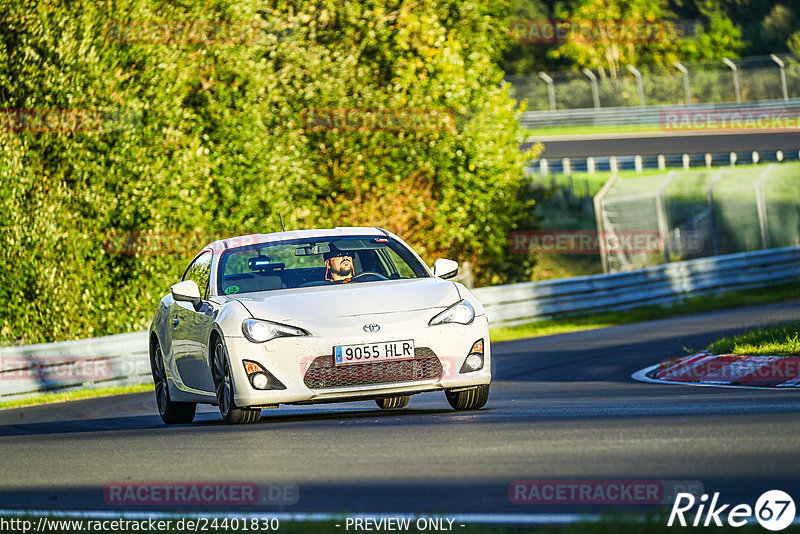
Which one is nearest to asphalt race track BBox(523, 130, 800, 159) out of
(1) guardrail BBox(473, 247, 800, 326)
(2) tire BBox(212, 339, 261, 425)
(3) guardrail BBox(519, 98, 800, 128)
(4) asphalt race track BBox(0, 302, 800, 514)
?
(3) guardrail BBox(519, 98, 800, 128)

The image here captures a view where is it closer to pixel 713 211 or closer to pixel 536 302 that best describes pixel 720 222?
→ pixel 713 211

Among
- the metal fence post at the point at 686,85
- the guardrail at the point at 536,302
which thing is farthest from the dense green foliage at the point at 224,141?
the metal fence post at the point at 686,85

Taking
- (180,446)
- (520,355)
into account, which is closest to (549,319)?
(520,355)

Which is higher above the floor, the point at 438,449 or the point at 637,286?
the point at 438,449

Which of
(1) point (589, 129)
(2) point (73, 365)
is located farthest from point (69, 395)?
(1) point (589, 129)

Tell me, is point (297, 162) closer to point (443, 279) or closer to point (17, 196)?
point (17, 196)

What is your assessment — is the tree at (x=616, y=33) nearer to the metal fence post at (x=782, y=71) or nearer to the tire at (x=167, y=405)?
the metal fence post at (x=782, y=71)

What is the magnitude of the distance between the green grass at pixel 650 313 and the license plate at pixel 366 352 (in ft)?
46.7

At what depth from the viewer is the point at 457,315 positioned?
977 cm

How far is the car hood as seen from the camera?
9562mm

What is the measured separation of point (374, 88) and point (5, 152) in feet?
34.0

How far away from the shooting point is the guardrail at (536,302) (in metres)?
17.9

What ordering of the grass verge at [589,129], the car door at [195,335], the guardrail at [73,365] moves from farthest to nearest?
the grass verge at [589,129] → the guardrail at [73,365] → the car door at [195,335]

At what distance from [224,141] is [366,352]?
692 inches
